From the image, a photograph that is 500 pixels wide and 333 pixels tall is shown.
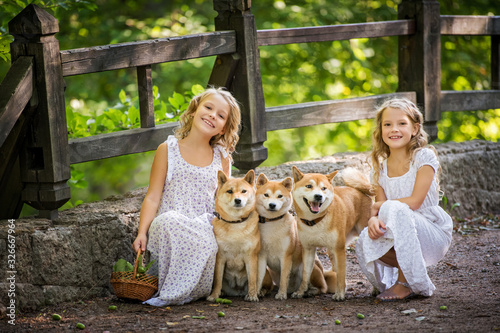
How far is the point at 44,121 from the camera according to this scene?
385 centimetres

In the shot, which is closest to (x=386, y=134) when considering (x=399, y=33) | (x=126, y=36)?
(x=399, y=33)

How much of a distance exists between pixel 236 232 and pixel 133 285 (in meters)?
0.77

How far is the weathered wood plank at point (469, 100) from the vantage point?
6.73 metres

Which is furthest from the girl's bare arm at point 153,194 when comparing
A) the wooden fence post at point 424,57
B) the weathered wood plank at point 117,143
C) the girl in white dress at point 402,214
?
the wooden fence post at point 424,57

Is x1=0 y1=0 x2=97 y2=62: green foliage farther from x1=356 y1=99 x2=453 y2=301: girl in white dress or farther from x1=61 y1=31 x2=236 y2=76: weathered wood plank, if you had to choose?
x1=356 y1=99 x2=453 y2=301: girl in white dress

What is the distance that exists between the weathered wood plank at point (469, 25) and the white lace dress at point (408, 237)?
3.06 m

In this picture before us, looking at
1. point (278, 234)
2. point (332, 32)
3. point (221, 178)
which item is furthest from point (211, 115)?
point (332, 32)

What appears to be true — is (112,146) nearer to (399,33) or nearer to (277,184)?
(277,184)

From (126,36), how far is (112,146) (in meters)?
4.33

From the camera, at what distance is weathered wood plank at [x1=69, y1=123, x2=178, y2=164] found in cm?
415

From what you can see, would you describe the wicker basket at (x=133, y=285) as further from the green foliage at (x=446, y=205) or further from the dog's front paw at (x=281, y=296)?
the green foliage at (x=446, y=205)

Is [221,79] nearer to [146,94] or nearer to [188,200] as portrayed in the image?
[146,94]

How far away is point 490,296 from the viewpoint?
388cm

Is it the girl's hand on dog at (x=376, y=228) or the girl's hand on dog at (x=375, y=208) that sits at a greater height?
the girl's hand on dog at (x=375, y=208)
